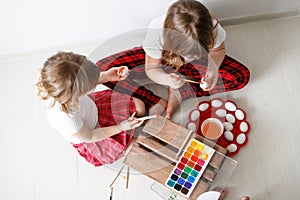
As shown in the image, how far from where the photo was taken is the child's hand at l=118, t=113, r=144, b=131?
1.00m

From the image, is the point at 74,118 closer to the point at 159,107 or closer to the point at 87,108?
the point at 87,108

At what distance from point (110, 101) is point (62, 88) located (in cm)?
27

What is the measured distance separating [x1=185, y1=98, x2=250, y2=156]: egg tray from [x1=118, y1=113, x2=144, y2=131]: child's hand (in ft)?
0.84

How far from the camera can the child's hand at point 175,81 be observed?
0.94 metres

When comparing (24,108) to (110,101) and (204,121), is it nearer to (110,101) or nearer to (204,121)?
(110,101)

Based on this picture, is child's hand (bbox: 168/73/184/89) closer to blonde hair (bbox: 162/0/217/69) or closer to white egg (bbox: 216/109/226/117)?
blonde hair (bbox: 162/0/217/69)

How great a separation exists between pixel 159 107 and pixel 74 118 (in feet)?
1.11

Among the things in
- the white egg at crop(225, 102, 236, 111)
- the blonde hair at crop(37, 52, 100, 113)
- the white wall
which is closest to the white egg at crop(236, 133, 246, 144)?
the white egg at crop(225, 102, 236, 111)

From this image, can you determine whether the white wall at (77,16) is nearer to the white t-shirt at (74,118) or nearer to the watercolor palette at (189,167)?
the white t-shirt at (74,118)

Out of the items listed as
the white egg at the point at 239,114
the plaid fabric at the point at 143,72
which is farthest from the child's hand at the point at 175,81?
the white egg at the point at 239,114

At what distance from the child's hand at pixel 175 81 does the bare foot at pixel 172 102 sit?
37 mm

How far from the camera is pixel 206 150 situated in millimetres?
995

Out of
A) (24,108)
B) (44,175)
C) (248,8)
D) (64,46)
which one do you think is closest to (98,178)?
(44,175)

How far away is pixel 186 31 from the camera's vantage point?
84 cm
